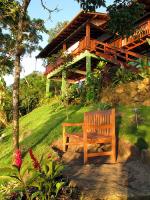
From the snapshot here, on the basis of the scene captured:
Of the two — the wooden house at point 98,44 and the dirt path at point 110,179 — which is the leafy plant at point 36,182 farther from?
the wooden house at point 98,44

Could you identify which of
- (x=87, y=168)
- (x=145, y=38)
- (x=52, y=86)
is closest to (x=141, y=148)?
(x=87, y=168)

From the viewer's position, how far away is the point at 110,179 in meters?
7.27

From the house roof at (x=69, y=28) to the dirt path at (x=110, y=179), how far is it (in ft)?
43.2

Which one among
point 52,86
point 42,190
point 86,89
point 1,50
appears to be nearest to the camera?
point 42,190

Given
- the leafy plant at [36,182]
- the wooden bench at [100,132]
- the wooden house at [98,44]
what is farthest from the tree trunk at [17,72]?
the wooden house at [98,44]

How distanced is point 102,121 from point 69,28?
55.2ft

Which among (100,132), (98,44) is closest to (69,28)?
(98,44)

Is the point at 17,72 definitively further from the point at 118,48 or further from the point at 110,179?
the point at 118,48

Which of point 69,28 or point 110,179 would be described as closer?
point 110,179

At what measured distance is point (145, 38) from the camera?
68.8 feet

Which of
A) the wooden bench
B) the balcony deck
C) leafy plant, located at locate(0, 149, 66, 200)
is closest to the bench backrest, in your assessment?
the wooden bench

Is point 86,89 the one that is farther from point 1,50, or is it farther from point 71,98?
point 1,50

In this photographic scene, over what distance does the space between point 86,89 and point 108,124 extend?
9.40 metres

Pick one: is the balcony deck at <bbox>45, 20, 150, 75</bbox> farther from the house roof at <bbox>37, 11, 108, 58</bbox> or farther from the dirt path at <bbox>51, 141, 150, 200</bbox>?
the dirt path at <bbox>51, 141, 150, 200</bbox>
